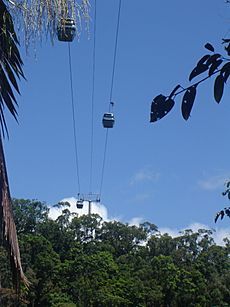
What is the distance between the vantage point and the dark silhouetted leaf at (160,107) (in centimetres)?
136

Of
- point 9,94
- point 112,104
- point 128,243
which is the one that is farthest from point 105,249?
point 9,94

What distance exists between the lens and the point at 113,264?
33.8m

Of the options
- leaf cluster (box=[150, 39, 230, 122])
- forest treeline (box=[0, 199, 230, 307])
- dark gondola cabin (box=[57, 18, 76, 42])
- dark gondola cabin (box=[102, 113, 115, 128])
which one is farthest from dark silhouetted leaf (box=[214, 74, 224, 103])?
forest treeline (box=[0, 199, 230, 307])

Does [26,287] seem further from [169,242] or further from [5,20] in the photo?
[169,242]

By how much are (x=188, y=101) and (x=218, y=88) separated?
0.07 meters

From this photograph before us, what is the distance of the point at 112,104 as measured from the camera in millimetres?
13508

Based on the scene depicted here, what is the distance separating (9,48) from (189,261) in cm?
3438

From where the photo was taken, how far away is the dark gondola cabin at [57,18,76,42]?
9.25ft

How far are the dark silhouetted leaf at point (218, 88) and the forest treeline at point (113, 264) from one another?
27.6 meters

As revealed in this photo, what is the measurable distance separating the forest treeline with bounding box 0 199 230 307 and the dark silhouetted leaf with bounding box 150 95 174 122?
27483 millimetres

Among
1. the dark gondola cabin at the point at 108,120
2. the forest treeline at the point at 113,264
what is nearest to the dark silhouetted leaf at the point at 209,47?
the dark gondola cabin at the point at 108,120

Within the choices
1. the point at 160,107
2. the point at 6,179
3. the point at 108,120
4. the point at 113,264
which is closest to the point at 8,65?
the point at 6,179

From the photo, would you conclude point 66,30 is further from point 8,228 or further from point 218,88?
point 218,88

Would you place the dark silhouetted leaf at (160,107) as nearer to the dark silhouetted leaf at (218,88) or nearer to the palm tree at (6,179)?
the dark silhouetted leaf at (218,88)
